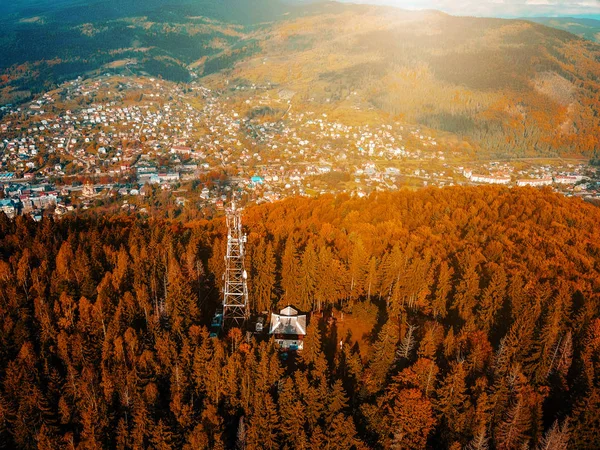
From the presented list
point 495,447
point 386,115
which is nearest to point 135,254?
point 495,447

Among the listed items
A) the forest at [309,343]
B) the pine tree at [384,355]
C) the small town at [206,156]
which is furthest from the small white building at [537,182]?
the pine tree at [384,355]

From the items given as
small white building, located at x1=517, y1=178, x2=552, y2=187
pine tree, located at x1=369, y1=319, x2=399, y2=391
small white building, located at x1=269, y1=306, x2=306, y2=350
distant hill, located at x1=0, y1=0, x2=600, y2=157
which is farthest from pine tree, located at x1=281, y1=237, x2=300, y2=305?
distant hill, located at x1=0, y1=0, x2=600, y2=157

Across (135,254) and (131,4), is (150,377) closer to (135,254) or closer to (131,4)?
(135,254)

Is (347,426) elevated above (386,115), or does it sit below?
below

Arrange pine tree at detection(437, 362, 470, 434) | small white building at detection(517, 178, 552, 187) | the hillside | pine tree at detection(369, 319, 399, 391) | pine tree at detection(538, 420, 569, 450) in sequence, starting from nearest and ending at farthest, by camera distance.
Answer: pine tree at detection(538, 420, 569, 450)
pine tree at detection(437, 362, 470, 434)
pine tree at detection(369, 319, 399, 391)
small white building at detection(517, 178, 552, 187)
the hillside

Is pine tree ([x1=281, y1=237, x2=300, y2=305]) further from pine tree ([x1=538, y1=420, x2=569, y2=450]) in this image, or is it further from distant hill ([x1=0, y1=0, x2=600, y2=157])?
distant hill ([x1=0, y1=0, x2=600, y2=157])

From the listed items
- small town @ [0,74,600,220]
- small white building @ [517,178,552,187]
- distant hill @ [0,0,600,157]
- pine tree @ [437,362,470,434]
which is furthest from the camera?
distant hill @ [0,0,600,157]

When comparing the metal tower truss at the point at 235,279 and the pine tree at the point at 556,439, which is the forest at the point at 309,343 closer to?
the pine tree at the point at 556,439

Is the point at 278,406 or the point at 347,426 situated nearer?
the point at 347,426
